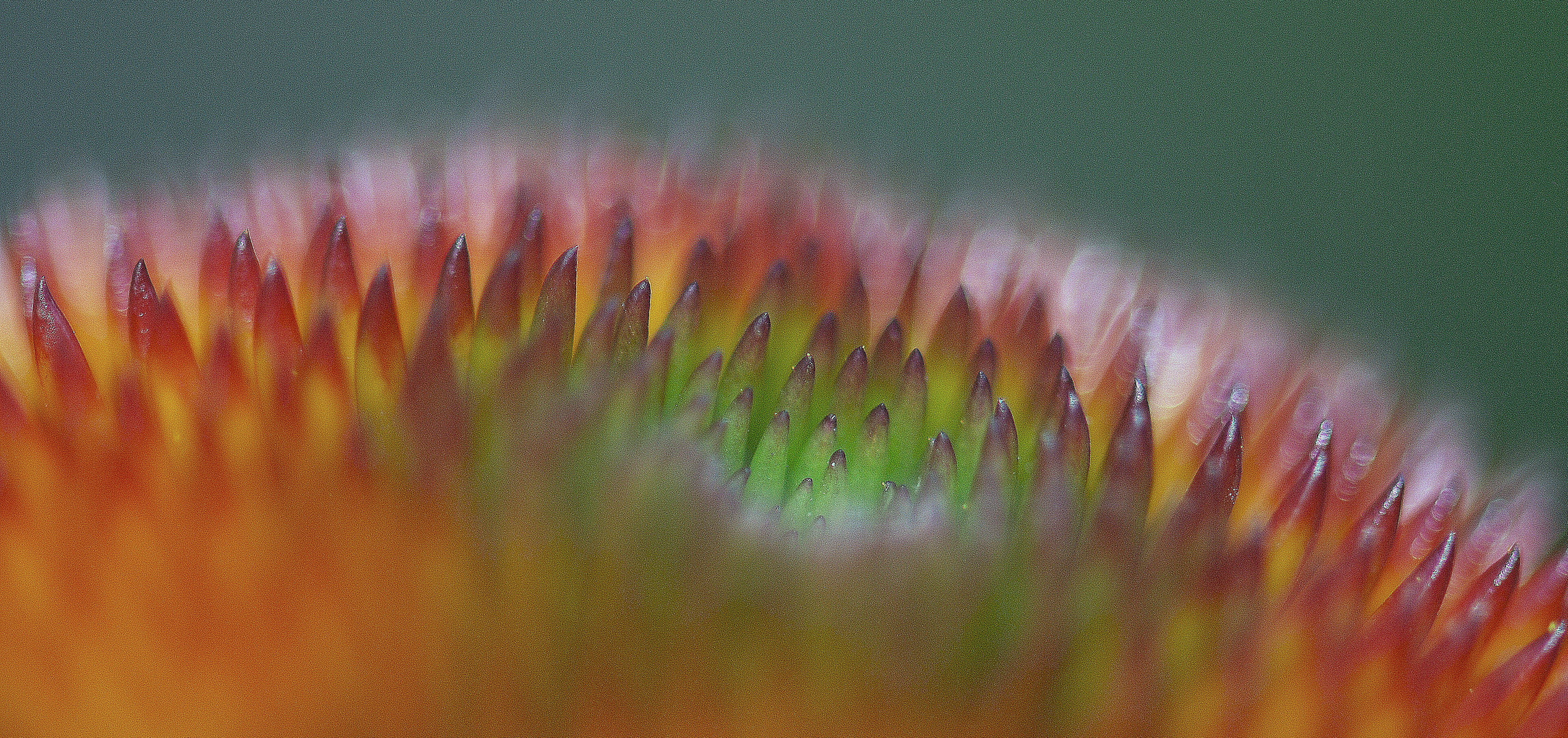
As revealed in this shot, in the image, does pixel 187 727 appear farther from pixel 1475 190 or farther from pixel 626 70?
pixel 1475 190

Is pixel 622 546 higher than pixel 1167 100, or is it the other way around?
pixel 1167 100

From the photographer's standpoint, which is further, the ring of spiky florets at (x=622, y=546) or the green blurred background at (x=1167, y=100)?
the green blurred background at (x=1167, y=100)

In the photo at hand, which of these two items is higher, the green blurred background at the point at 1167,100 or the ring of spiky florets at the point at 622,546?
the green blurred background at the point at 1167,100

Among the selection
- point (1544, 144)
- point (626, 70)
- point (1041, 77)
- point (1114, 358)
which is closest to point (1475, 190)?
point (1544, 144)

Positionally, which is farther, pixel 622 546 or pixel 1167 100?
pixel 1167 100
